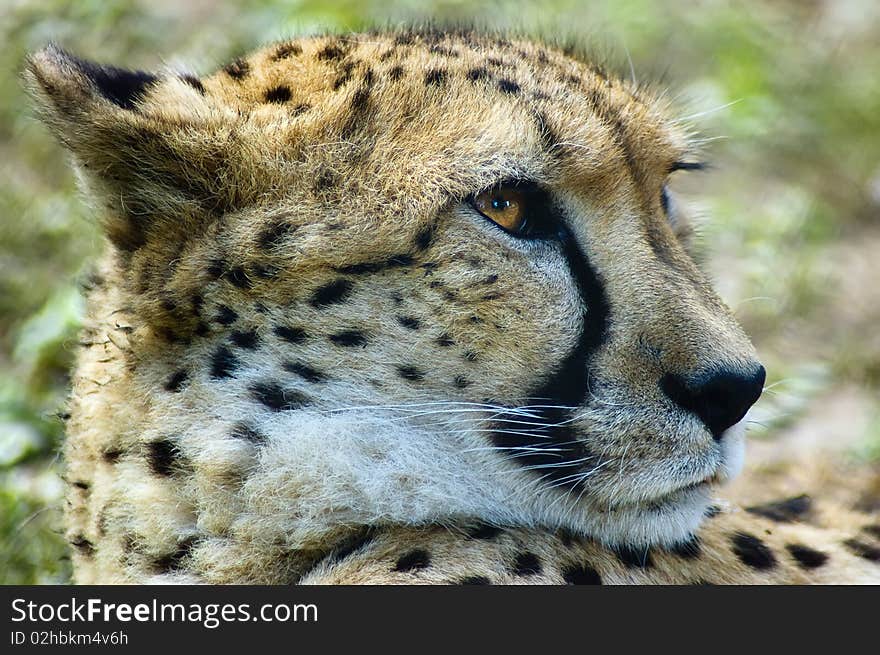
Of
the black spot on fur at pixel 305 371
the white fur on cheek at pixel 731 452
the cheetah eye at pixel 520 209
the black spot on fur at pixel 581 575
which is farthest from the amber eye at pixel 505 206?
the black spot on fur at pixel 581 575

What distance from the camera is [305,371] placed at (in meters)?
2.34

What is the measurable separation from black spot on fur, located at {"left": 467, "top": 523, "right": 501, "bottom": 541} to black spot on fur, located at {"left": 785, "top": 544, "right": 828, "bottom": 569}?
2.59 ft

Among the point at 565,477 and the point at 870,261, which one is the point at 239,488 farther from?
the point at 870,261

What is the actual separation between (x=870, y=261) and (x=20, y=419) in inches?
153

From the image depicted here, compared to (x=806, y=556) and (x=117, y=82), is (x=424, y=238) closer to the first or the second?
(x=117, y=82)

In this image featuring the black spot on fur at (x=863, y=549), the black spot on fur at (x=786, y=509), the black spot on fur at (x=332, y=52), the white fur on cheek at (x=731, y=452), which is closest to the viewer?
the white fur on cheek at (x=731, y=452)

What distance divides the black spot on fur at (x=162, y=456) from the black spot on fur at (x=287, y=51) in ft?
2.98

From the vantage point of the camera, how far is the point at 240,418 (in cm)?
232

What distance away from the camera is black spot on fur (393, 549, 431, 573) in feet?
7.40

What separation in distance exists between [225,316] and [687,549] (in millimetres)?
1099

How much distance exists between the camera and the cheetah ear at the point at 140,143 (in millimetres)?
2291

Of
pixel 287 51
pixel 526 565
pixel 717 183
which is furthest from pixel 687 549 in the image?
pixel 717 183

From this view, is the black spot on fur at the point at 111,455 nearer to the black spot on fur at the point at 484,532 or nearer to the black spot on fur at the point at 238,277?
the black spot on fur at the point at 238,277
